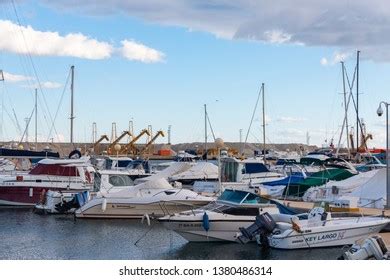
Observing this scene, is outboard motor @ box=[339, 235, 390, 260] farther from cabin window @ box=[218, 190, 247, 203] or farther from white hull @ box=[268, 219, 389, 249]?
cabin window @ box=[218, 190, 247, 203]

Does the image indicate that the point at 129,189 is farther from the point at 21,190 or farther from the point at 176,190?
the point at 21,190

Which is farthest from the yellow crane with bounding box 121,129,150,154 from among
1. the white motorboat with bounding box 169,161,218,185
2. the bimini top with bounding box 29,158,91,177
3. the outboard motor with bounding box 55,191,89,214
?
the outboard motor with bounding box 55,191,89,214

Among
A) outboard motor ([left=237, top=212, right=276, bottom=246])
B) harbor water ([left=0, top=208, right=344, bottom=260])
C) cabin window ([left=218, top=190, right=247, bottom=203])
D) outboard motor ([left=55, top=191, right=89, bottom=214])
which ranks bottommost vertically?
harbor water ([left=0, top=208, right=344, bottom=260])

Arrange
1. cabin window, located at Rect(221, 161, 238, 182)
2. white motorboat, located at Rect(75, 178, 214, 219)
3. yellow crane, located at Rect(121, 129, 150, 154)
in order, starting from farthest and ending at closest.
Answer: yellow crane, located at Rect(121, 129, 150, 154)
cabin window, located at Rect(221, 161, 238, 182)
white motorboat, located at Rect(75, 178, 214, 219)

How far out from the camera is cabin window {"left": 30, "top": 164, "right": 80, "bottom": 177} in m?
41.3

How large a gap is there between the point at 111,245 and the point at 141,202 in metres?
7.42

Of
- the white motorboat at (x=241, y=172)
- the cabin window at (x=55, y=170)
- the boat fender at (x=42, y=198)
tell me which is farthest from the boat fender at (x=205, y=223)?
the cabin window at (x=55, y=170)

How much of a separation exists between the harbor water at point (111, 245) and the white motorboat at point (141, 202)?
2.20 ft

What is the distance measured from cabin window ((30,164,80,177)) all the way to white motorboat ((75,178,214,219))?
779 cm

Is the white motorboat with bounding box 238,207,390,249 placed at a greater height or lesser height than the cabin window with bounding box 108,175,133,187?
lesser

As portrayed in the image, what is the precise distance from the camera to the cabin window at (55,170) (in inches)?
1626
